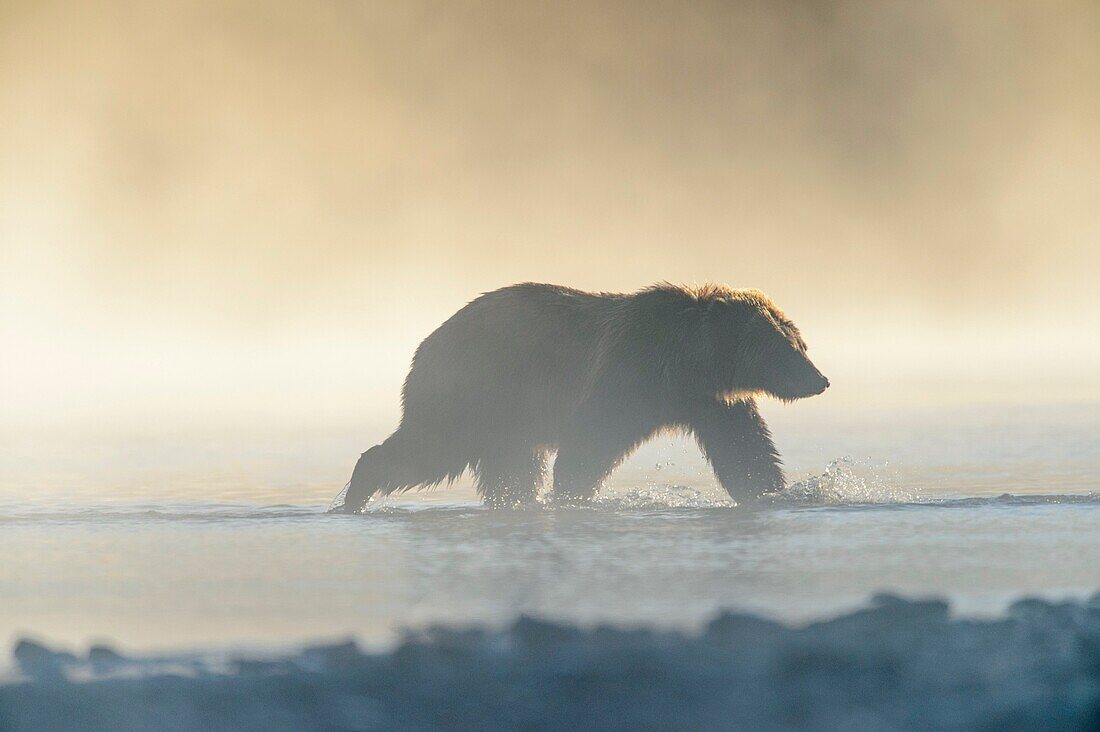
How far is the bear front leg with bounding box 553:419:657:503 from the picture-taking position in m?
7.38

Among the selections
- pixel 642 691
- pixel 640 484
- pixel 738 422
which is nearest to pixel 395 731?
pixel 642 691

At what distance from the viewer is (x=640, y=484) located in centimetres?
954

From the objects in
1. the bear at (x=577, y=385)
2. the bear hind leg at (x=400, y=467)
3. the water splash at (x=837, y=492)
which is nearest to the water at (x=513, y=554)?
the water splash at (x=837, y=492)

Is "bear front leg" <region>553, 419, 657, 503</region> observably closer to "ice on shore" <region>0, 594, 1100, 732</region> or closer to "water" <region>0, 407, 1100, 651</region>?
"water" <region>0, 407, 1100, 651</region>

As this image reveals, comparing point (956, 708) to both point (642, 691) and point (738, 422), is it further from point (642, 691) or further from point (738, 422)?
point (738, 422)

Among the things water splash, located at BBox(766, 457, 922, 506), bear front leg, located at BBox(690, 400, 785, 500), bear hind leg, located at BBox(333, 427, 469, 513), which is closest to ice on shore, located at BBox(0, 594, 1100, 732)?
water splash, located at BBox(766, 457, 922, 506)

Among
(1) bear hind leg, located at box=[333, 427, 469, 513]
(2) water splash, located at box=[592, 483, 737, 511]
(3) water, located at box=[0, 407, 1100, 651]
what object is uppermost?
(1) bear hind leg, located at box=[333, 427, 469, 513]

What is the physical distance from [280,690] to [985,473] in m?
7.19

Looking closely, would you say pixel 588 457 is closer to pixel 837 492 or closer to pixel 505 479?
pixel 505 479

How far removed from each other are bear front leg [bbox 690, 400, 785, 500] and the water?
260 millimetres

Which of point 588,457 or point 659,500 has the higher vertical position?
point 588,457

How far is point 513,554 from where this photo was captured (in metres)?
5.36

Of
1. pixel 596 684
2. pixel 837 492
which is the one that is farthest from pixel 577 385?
pixel 596 684

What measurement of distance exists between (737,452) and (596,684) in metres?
4.55
